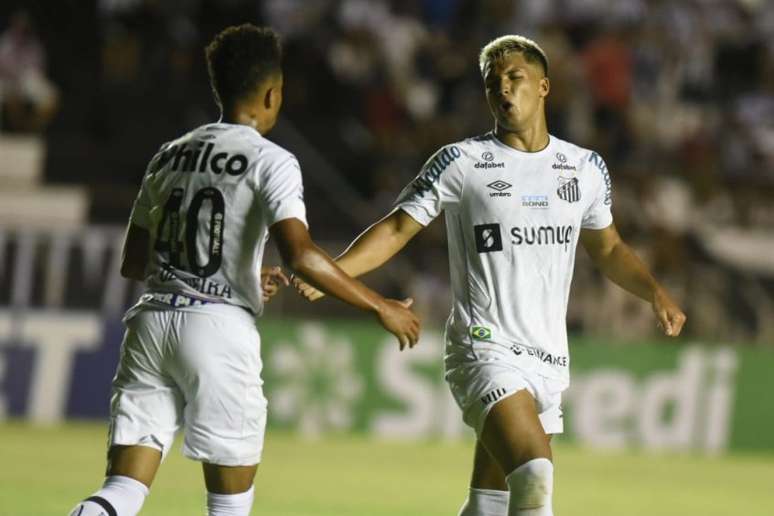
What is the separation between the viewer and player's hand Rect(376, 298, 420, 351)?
6398mm

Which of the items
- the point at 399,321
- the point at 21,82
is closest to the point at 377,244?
the point at 399,321

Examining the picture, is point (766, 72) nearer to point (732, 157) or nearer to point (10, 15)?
point (732, 157)

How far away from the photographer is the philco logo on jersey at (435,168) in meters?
7.35

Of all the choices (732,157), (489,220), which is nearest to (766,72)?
(732,157)

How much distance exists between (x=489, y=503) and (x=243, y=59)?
229 cm

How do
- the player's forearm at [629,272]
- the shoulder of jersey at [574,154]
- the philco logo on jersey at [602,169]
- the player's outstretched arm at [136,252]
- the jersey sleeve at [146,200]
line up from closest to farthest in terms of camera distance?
the jersey sleeve at [146,200] → the player's outstretched arm at [136,252] → the shoulder of jersey at [574,154] → the philco logo on jersey at [602,169] → the player's forearm at [629,272]

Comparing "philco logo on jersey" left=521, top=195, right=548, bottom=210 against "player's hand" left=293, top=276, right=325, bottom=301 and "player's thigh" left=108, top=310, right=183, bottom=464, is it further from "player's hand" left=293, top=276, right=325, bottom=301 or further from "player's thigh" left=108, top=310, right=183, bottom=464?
"player's thigh" left=108, top=310, right=183, bottom=464

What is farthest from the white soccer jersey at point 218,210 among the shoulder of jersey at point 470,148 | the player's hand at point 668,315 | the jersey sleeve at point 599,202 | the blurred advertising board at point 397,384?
the blurred advertising board at point 397,384

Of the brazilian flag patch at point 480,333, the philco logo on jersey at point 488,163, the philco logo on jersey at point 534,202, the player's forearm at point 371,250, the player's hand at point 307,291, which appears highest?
the philco logo on jersey at point 488,163

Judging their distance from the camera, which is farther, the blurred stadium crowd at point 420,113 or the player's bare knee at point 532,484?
the blurred stadium crowd at point 420,113

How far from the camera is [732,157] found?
2183 cm

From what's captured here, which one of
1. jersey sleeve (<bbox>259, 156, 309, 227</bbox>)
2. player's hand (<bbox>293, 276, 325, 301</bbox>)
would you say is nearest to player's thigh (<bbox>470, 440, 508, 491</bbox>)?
player's hand (<bbox>293, 276, 325, 301</bbox>)

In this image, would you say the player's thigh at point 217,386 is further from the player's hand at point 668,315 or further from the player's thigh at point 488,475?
the player's hand at point 668,315

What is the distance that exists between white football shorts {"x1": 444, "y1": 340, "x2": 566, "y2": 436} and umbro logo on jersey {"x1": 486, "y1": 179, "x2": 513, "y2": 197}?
0.68 metres
